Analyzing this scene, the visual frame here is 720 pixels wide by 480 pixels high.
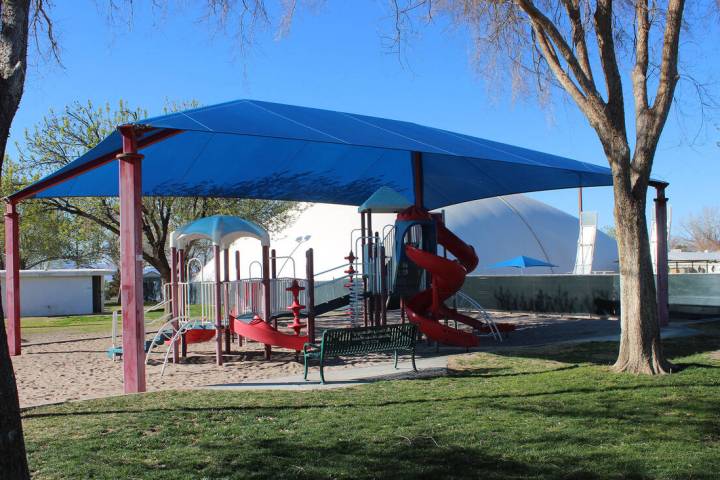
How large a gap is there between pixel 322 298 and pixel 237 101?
1680 cm

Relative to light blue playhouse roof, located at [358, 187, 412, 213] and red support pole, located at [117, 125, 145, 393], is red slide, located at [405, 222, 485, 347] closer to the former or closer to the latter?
light blue playhouse roof, located at [358, 187, 412, 213]

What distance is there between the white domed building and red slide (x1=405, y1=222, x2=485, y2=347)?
67.7ft

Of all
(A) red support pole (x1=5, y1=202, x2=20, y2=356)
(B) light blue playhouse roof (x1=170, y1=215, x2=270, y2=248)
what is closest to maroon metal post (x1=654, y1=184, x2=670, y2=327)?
(B) light blue playhouse roof (x1=170, y1=215, x2=270, y2=248)

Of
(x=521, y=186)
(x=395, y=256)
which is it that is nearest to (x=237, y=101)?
(x=395, y=256)

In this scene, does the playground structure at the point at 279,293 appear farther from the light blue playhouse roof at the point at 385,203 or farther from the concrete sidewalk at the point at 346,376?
→ the concrete sidewalk at the point at 346,376

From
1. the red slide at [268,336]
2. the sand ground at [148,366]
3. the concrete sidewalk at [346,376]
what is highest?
the red slide at [268,336]

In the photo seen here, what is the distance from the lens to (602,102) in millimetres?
9273

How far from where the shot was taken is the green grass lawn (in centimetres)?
480

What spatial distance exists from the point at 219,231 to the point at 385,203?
4.46 m

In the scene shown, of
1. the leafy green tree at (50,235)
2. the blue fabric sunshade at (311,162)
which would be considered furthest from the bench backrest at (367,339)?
the leafy green tree at (50,235)

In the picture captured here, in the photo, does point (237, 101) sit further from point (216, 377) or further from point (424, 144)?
point (216, 377)

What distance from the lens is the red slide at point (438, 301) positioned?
41.6ft

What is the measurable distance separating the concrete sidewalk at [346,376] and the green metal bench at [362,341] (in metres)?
0.20

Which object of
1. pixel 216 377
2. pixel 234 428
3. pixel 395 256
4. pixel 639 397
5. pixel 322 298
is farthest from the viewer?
pixel 322 298
